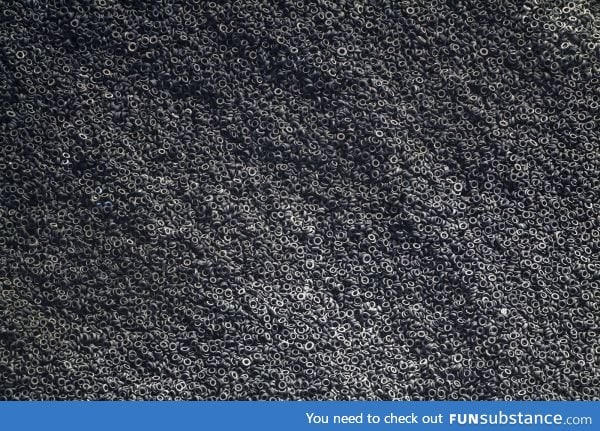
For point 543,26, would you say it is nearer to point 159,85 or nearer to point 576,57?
point 576,57

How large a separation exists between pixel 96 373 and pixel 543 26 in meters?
0.87

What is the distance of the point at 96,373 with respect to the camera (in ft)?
3.36

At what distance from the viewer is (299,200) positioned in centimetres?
109

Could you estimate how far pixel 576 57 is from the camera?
110 cm

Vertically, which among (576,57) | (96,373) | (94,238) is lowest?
(96,373)

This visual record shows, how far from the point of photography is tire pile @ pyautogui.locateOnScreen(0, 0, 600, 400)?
103cm

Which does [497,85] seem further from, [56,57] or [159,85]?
[56,57]

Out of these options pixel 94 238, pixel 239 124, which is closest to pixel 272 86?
pixel 239 124

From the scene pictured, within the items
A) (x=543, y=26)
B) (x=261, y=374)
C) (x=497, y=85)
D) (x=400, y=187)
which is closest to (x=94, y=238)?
(x=261, y=374)

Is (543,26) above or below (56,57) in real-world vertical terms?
above

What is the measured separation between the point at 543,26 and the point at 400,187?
13.6 inches

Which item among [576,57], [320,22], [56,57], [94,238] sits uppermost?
[576,57]

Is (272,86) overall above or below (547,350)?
above

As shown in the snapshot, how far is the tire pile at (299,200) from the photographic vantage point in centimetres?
103
